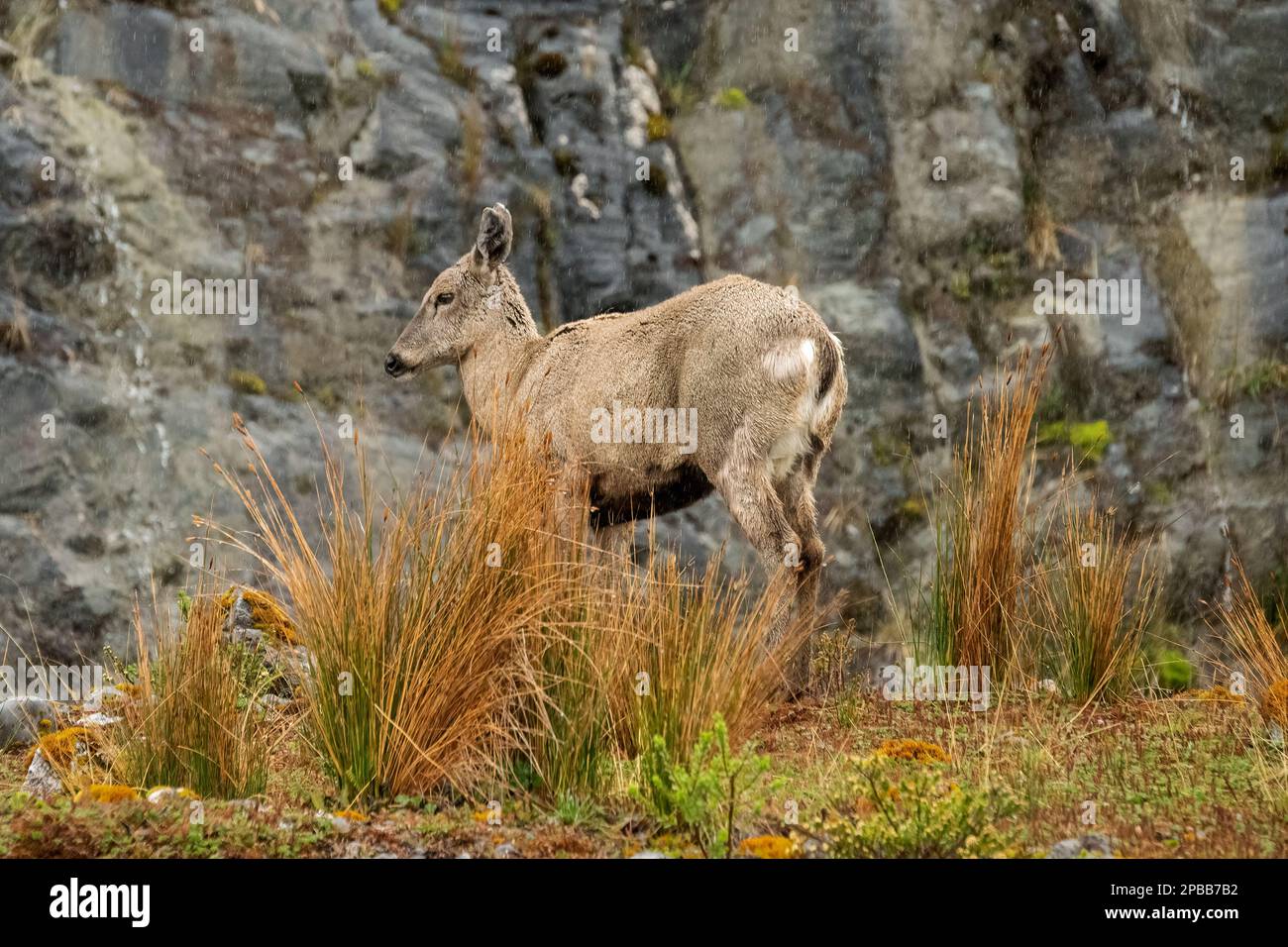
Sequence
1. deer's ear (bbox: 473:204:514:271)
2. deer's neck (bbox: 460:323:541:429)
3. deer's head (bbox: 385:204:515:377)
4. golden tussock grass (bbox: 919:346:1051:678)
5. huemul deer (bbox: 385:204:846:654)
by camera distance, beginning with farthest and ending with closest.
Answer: deer's head (bbox: 385:204:515:377) < deer's neck (bbox: 460:323:541:429) < deer's ear (bbox: 473:204:514:271) < huemul deer (bbox: 385:204:846:654) < golden tussock grass (bbox: 919:346:1051:678)

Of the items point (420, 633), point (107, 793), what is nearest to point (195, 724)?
→ point (107, 793)

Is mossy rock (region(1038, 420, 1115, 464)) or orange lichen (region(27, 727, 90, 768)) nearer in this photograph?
orange lichen (region(27, 727, 90, 768))

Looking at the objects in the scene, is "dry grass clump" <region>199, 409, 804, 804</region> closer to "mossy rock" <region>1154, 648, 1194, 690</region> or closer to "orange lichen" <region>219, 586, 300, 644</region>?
"orange lichen" <region>219, 586, 300, 644</region>

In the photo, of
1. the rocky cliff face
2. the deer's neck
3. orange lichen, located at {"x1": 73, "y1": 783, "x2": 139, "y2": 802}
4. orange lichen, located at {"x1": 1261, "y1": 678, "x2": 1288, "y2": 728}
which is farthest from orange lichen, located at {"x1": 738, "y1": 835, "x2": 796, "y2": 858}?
the rocky cliff face

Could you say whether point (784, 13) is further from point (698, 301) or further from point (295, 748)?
point (295, 748)

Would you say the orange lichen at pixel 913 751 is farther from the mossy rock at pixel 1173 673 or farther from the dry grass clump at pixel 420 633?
the mossy rock at pixel 1173 673

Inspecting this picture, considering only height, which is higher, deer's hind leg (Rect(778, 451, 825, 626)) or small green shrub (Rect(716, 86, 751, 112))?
small green shrub (Rect(716, 86, 751, 112))

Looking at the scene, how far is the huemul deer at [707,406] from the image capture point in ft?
23.8

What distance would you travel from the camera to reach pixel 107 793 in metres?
4.98

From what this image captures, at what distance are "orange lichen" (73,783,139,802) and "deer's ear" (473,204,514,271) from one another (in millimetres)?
4455

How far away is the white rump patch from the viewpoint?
7.29m

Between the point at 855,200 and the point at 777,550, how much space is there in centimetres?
608

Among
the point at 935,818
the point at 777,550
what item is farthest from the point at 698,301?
the point at 935,818
